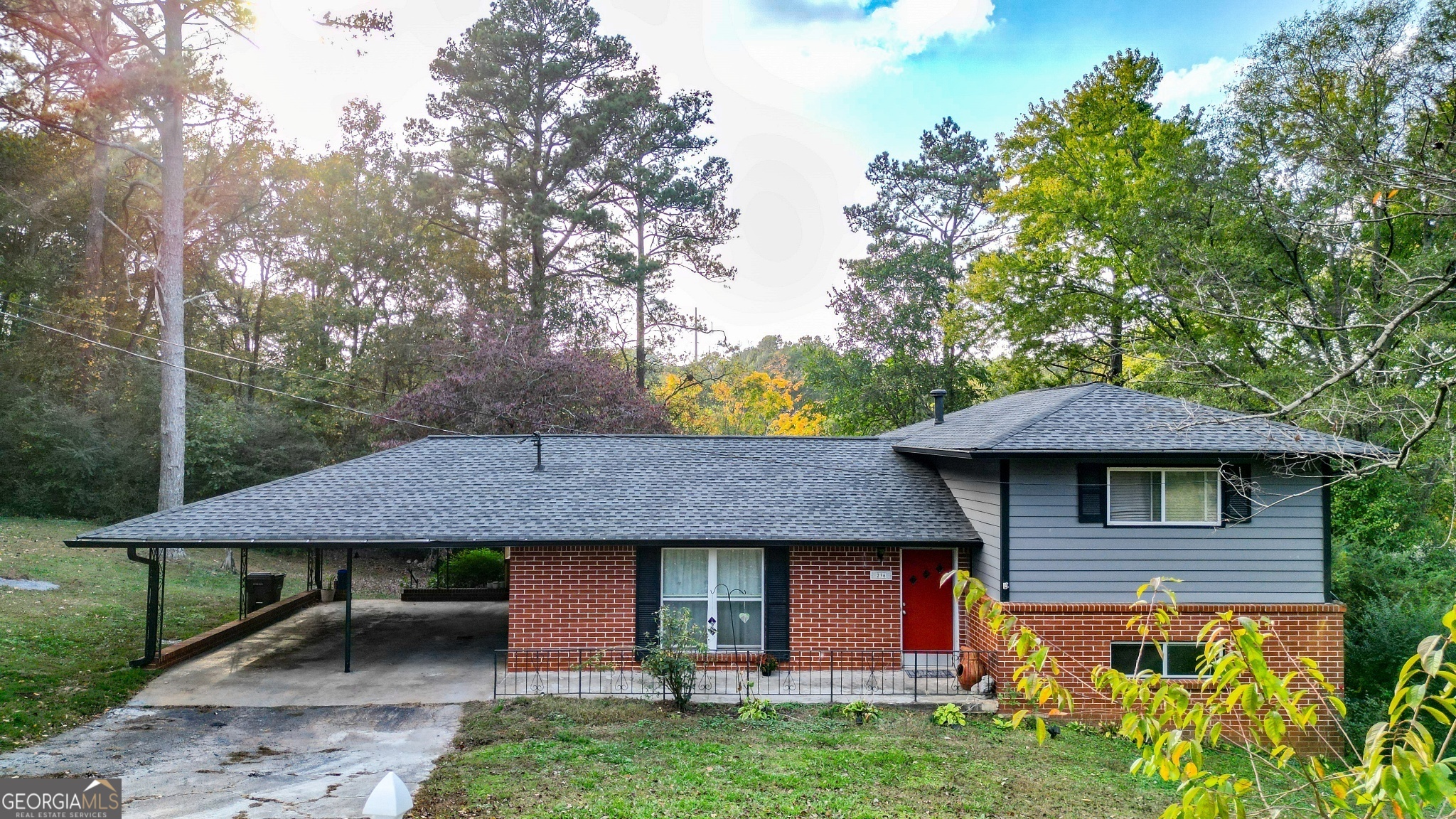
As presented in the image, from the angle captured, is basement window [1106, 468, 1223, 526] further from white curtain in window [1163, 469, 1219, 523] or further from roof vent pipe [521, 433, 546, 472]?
roof vent pipe [521, 433, 546, 472]

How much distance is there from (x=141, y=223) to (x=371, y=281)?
31.0 feet

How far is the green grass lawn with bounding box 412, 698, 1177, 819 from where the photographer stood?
7.80 metres

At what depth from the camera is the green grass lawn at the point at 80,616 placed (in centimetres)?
1038

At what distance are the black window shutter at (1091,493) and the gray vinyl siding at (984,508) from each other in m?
1.19

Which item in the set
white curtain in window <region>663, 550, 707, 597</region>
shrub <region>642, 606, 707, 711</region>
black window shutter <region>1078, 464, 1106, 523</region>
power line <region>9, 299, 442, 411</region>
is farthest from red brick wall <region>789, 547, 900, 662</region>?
power line <region>9, 299, 442, 411</region>

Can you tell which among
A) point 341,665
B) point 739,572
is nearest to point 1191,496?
point 739,572

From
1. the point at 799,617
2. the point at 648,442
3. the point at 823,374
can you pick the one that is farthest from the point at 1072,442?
the point at 823,374

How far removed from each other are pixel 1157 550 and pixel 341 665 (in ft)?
43.5

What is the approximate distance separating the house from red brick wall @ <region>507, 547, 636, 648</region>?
28 millimetres

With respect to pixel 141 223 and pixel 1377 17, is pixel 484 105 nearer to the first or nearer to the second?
pixel 141 223

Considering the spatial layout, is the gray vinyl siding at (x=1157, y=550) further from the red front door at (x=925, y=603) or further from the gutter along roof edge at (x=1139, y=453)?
the red front door at (x=925, y=603)

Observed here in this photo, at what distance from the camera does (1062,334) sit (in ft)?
81.1

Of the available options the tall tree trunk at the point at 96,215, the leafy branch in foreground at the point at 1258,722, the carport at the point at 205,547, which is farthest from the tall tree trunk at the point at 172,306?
the leafy branch in foreground at the point at 1258,722
